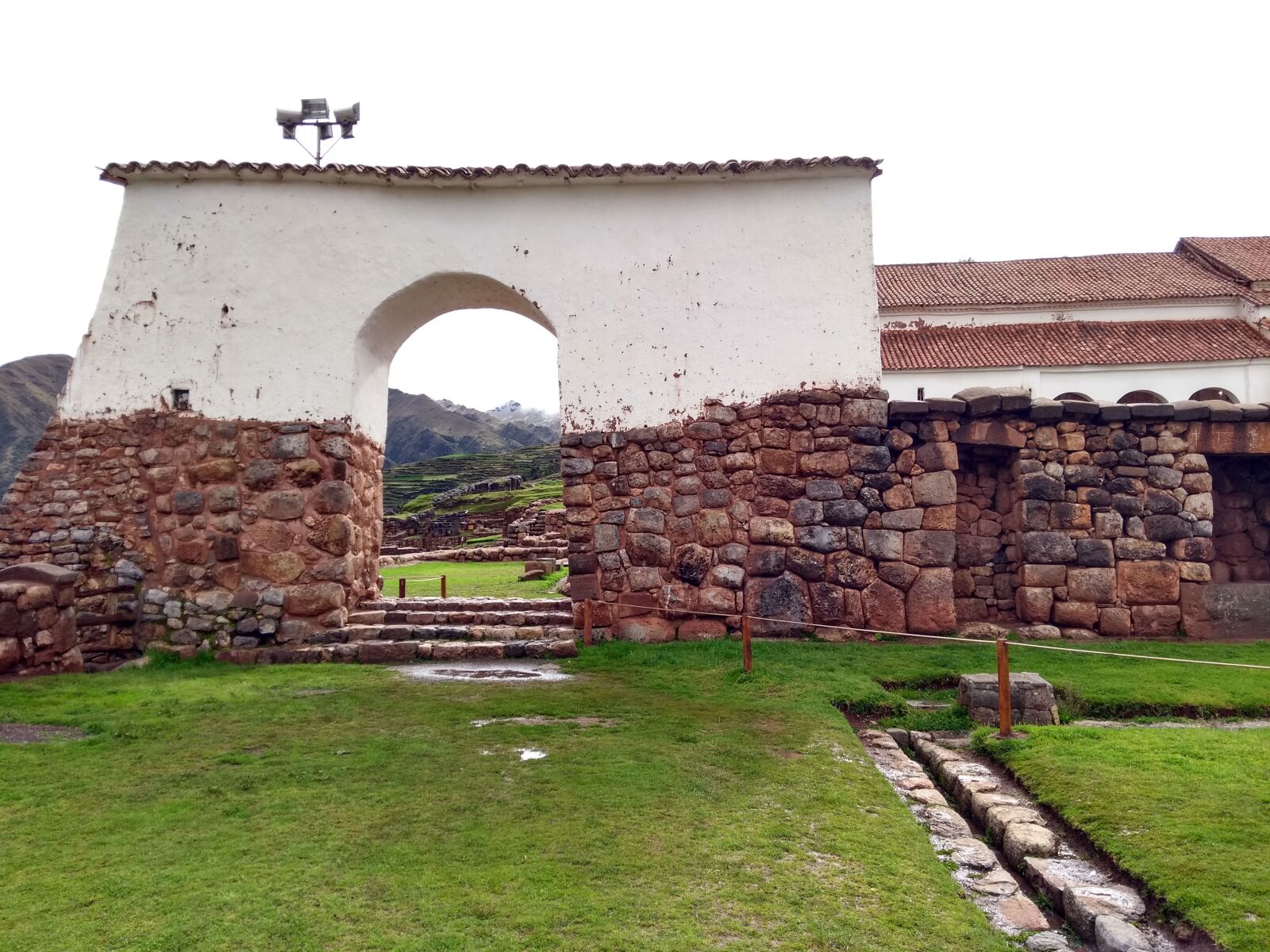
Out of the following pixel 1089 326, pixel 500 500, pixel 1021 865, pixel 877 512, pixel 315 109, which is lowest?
pixel 1021 865

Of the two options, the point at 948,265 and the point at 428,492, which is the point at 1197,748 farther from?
the point at 428,492

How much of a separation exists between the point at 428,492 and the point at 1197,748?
54493 millimetres

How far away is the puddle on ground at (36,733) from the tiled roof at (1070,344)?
22.3 m

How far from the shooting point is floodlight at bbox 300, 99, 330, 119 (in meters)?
10.5

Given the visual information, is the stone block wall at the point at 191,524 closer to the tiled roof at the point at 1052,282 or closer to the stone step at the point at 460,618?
the stone step at the point at 460,618

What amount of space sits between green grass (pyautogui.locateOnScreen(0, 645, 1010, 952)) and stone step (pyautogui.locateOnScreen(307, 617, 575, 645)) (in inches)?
91.4

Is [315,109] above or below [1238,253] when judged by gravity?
below

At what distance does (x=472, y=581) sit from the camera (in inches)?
673

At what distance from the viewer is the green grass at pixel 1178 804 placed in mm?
3236

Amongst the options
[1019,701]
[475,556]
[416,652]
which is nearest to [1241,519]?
[1019,701]

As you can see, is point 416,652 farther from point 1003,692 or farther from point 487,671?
point 1003,692

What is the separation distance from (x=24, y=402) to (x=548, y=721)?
6006 cm

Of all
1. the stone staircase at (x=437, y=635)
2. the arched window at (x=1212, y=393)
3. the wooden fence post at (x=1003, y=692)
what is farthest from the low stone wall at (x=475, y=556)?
the arched window at (x=1212, y=393)

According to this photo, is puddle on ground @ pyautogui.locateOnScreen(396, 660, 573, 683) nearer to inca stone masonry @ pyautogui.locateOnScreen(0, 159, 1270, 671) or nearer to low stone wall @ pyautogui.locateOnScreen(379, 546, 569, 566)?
inca stone masonry @ pyautogui.locateOnScreen(0, 159, 1270, 671)
